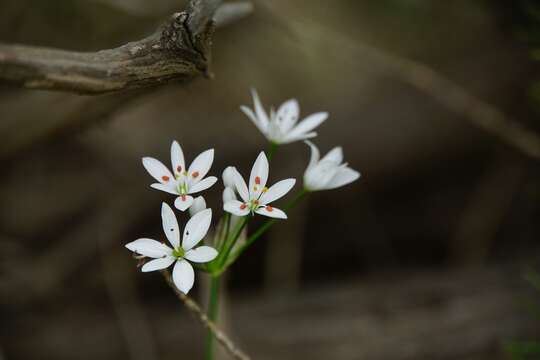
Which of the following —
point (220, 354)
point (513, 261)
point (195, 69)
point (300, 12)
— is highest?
point (300, 12)

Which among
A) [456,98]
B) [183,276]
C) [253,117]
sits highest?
[456,98]

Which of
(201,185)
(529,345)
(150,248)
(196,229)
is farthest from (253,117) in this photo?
(529,345)

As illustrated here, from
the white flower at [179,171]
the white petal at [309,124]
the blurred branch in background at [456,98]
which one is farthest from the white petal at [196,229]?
the blurred branch in background at [456,98]

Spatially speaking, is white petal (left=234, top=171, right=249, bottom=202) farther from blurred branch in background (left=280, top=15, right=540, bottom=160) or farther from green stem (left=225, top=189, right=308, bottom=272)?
blurred branch in background (left=280, top=15, right=540, bottom=160)

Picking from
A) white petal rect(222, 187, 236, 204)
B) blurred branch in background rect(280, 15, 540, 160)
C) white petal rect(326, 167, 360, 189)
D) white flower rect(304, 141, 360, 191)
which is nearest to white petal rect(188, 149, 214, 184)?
white petal rect(222, 187, 236, 204)

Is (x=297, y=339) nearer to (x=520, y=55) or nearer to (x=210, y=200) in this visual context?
(x=210, y=200)

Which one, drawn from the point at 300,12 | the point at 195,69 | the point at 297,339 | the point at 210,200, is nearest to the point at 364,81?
the point at 300,12

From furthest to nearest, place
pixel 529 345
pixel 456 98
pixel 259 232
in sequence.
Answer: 1. pixel 456 98
2. pixel 529 345
3. pixel 259 232

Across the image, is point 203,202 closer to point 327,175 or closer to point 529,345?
point 327,175
